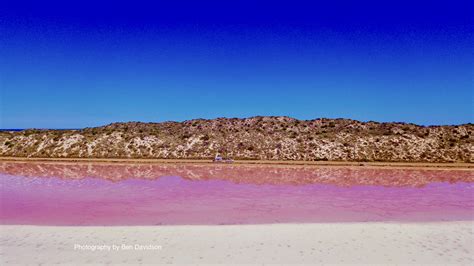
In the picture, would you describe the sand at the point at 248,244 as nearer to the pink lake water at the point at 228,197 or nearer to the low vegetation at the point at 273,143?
the pink lake water at the point at 228,197

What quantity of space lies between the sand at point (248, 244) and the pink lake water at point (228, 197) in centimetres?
138

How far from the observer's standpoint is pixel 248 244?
12.2m

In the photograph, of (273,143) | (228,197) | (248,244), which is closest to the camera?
(248,244)

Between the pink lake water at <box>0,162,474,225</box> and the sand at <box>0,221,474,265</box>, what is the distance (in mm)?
1384

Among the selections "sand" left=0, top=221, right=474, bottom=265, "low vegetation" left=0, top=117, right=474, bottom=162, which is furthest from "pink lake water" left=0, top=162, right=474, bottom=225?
"low vegetation" left=0, top=117, right=474, bottom=162

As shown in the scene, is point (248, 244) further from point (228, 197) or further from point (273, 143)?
point (273, 143)

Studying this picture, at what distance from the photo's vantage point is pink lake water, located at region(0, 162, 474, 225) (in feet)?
52.9

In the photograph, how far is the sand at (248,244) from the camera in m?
10.9

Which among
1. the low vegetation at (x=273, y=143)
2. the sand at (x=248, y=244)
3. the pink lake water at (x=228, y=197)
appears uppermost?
the low vegetation at (x=273, y=143)

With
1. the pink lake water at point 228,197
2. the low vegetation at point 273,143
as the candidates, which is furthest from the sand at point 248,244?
the low vegetation at point 273,143

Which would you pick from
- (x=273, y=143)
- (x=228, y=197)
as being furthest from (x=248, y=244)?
(x=273, y=143)

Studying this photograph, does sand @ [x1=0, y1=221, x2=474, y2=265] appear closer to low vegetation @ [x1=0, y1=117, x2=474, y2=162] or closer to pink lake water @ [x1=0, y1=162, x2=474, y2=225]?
pink lake water @ [x1=0, y1=162, x2=474, y2=225]

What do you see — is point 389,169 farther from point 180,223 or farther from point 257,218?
point 180,223

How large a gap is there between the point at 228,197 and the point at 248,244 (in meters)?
8.57
